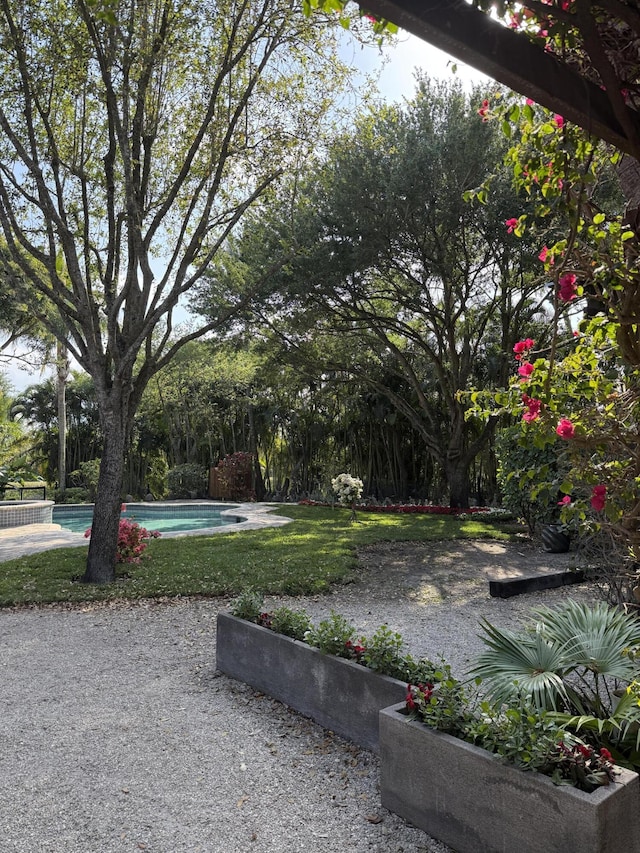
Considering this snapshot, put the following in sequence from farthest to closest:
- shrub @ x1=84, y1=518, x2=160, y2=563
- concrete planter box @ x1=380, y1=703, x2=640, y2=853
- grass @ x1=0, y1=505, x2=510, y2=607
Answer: shrub @ x1=84, y1=518, x2=160, y2=563 → grass @ x1=0, y1=505, x2=510, y2=607 → concrete planter box @ x1=380, y1=703, x2=640, y2=853

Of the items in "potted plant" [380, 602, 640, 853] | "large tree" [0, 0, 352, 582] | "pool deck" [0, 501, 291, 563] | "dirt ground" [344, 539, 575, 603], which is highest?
"large tree" [0, 0, 352, 582]

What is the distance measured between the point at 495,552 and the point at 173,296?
541 centimetres

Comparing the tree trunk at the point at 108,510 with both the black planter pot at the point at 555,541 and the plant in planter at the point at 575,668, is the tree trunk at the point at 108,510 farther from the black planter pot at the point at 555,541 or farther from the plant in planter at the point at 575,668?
the black planter pot at the point at 555,541

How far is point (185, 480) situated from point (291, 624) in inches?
608

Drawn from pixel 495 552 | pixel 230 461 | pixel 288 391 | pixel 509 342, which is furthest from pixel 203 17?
pixel 230 461

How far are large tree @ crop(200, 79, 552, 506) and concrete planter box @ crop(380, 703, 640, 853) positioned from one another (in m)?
5.78

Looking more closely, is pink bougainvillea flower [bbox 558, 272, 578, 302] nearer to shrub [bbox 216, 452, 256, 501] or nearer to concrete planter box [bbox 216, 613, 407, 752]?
concrete planter box [bbox 216, 613, 407, 752]

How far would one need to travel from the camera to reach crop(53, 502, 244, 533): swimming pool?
48.6 ft

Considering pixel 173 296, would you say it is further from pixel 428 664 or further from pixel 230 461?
pixel 230 461

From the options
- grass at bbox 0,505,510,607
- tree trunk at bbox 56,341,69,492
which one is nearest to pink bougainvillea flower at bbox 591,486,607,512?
grass at bbox 0,505,510,607

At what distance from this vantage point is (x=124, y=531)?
7293 mm

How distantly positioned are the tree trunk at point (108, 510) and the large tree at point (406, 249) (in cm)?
292

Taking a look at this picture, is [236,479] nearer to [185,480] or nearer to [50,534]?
[185,480]

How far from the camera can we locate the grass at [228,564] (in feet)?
19.3
